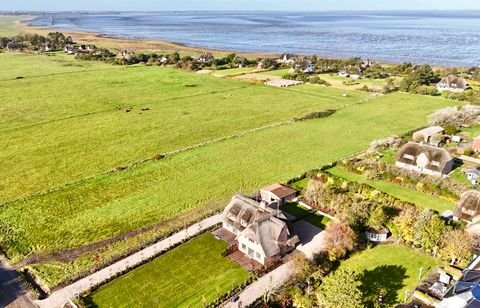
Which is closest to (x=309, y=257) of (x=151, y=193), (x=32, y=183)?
(x=151, y=193)

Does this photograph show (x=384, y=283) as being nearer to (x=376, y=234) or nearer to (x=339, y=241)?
(x=339, y=241)

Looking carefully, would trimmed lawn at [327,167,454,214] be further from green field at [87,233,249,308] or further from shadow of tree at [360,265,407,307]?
green field at [87,233,249,308]

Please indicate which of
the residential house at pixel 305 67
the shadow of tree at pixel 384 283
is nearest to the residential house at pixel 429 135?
the shadow of tree at pixel 384 283

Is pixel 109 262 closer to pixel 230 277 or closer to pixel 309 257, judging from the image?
pixel 230 277

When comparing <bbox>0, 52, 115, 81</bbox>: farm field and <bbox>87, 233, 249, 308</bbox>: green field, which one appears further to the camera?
<bbox>0, 52, 115, 81</bbox>: farm field

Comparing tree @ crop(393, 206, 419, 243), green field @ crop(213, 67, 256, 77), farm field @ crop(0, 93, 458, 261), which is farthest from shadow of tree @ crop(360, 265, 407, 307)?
green field @ crop(213, 67, 256, 77)

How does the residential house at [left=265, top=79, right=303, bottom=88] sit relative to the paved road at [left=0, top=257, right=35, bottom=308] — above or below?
above
